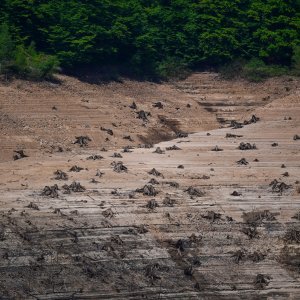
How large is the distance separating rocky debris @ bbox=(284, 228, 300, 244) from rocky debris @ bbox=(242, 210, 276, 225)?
855 mm

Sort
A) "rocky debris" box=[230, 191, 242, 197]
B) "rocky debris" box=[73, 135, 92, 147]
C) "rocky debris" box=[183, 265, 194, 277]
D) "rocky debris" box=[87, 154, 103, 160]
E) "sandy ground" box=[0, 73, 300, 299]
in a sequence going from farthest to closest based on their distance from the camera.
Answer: "rocky debris" box=[73, 135, 92, 147], "rocky debris" box=[87, 154, 103, 160], "rocky debris" box=[230, 191, 242, 197], "rocky debris" box=[183, 265, 194, 277], "sandy ground" box=[0, 73, 300, 299]

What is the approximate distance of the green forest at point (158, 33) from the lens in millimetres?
52969

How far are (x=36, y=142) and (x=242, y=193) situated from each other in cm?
934

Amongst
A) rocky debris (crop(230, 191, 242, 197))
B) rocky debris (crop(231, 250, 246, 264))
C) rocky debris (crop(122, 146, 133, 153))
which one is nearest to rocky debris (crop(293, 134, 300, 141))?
rocky debris (crop(122, 146, 133, 153))

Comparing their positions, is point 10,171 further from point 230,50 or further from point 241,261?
point 230,50

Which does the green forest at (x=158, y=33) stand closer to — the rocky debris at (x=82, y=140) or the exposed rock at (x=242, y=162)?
the rocky debris at (x=82, y=140)

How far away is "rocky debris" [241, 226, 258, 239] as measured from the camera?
36.2m

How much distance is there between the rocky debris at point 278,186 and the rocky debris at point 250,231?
3.43 metres

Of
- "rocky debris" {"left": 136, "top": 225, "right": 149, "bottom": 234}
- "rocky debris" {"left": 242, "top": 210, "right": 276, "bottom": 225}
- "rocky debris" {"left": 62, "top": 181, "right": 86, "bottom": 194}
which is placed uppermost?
"rocky debris" {"left": 242, "top": 210, "right": 276, "bottom": 225}

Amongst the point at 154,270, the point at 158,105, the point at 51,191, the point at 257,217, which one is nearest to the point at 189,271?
the point at 154,270

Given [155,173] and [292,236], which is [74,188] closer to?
[155,173]

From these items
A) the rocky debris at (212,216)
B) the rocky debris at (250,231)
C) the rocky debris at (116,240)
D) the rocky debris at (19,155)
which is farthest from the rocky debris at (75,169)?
the rocky debris at (250,231)

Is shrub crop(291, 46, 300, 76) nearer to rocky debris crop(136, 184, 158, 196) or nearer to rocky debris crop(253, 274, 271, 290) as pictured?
rocky debris crop(136, 184, 158, 196)

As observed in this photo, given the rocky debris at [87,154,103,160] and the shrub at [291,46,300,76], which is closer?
the rocky debris at [87,154,103,160]
